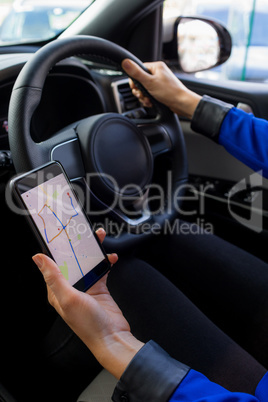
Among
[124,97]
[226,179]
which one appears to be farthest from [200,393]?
[226,179]

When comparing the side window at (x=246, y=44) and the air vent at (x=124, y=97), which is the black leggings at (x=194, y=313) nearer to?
the air vent at (x=124, y=97)

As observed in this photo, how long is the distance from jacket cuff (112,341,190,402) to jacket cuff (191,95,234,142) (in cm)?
62

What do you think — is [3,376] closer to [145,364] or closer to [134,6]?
[145,364]

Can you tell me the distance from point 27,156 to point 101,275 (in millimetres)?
263

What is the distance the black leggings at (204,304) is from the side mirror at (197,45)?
→ 766 mm

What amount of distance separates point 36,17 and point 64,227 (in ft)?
3.65

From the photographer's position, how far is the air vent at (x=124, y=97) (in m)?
1.14

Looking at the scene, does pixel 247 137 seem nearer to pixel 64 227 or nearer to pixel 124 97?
pixel 124 97

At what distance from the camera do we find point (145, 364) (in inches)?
21.2

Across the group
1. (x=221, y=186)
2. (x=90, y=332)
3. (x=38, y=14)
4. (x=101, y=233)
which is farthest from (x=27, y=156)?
(x=38, y=14)

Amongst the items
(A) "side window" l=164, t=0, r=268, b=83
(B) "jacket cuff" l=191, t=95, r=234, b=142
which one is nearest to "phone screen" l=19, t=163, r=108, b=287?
(B) "jacket cuff" l=191, t=95, r=234, b=142

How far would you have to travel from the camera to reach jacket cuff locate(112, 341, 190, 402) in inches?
20.1

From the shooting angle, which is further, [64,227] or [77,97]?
[77,97]

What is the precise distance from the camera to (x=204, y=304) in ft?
3.13
